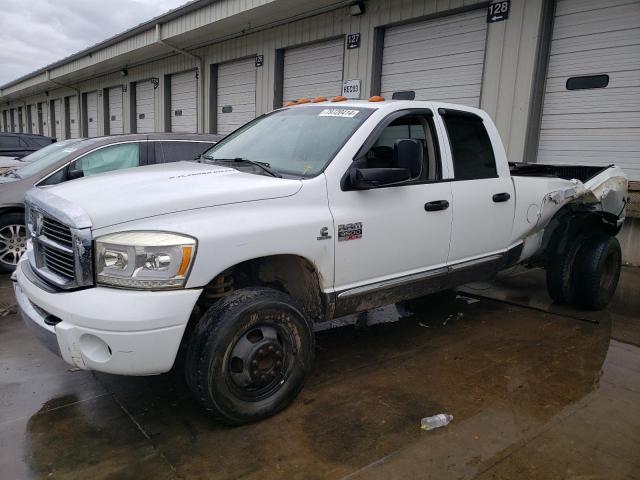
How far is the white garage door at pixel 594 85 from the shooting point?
22.9 feet

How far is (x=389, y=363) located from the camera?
3.81 m

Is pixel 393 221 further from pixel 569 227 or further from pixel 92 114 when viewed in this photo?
pixel 92 114

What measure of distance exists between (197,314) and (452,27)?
798 centimetres

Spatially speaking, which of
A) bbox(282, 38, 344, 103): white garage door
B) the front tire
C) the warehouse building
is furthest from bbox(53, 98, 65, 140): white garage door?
the front tire

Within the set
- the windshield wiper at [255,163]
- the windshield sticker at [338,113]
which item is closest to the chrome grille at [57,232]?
the windshield wiper at [255,163]

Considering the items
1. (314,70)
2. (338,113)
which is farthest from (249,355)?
(314,70)

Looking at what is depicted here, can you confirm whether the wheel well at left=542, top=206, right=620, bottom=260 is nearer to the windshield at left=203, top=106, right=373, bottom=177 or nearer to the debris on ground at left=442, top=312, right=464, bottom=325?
the debris on ground at left=442, top=312, right=464, bottom=325

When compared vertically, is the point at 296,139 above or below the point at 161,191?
above

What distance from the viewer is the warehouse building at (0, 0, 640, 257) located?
7258 millimetres

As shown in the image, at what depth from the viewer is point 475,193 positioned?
13.1 feet

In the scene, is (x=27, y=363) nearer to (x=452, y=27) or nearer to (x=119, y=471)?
(x=119, y=471)

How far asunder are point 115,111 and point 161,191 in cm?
2093

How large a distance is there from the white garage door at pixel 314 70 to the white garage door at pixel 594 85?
477cm

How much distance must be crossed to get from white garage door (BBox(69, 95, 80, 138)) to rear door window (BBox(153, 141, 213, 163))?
21326 millimetres
